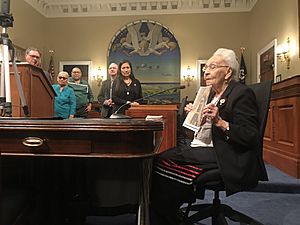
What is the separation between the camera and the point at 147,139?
1297mm

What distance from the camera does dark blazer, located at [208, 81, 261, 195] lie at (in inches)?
70.3

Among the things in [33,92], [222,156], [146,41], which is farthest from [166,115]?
[146,41]

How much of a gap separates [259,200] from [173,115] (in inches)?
69.7

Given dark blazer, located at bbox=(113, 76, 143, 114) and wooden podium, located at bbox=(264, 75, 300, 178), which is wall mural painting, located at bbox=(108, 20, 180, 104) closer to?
wooden podium, located at bbox=(264, 75, 300, 178)

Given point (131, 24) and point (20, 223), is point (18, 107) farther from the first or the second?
point (131, 24)

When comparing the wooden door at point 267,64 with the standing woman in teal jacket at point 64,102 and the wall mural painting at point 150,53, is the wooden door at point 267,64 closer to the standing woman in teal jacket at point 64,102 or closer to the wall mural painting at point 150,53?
the wall mural painting at point 150,53

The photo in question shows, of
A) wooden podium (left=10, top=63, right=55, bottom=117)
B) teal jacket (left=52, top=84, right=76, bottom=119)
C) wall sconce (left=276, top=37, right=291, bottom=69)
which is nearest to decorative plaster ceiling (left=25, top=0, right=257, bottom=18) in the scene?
wall sconce (left=276, top=37, right=291, bottom=69)

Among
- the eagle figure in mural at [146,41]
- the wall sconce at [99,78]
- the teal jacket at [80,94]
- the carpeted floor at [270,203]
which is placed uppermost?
the eagle figure in mural at [146,41]

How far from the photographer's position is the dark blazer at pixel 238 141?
179cm

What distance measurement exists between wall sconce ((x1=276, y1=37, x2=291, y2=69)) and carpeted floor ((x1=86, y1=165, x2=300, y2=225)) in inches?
98.4

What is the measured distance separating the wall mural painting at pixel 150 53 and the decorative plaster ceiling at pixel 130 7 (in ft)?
1.38

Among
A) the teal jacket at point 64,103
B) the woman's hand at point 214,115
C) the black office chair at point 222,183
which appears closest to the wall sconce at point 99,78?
the teal jacket at point 64,103

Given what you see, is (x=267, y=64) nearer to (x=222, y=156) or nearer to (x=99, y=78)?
(x=99, y=78)

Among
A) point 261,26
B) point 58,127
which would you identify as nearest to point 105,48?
point 261,26
